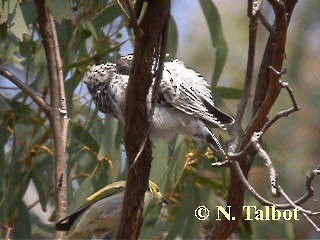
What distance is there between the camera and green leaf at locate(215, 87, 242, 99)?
9.50ft

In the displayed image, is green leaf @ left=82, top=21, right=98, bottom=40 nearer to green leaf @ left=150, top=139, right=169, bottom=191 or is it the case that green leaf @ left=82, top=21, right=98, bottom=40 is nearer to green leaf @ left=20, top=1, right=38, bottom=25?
green leaf @ left=20, top=1, right=38, bottom=25

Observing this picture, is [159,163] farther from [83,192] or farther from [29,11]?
[29,11]

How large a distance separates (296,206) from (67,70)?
147cm

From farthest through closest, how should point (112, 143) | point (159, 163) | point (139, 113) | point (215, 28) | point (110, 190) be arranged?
point (112, 143) → point (215, 28) → point (159, 163) → point (110, 190) → point (139, 113)

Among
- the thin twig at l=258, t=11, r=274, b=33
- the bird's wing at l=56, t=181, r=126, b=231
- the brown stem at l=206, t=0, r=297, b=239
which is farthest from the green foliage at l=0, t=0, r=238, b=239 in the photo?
the thin twig at l=258, t=11, r=274, b=33

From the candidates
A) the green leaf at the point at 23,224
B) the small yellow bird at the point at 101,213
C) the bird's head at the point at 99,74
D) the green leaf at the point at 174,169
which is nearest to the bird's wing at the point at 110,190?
the small yellow bird at the point at 101,213

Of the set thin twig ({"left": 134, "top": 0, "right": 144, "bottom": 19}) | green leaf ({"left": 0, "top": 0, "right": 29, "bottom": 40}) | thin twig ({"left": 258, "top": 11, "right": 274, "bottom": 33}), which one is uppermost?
green leaf ({"left": 0, "top": 0, "right": 29, "bottom": 40})

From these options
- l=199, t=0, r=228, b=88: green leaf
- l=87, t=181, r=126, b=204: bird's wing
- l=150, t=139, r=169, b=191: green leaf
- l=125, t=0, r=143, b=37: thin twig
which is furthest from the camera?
l=199, t=0, r=228, b=88: green leaf

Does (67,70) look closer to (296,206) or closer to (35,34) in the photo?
(35,34)

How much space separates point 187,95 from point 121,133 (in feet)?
1.27

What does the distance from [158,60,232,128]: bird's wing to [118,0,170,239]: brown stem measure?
55 centimetres

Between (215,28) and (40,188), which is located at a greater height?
(215,28)

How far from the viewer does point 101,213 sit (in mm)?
2488

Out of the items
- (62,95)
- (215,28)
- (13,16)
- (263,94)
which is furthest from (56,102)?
(263,94)
